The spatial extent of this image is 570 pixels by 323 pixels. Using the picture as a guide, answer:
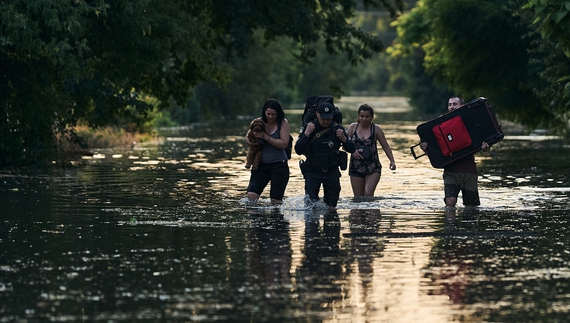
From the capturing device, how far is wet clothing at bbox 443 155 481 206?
1630 cm

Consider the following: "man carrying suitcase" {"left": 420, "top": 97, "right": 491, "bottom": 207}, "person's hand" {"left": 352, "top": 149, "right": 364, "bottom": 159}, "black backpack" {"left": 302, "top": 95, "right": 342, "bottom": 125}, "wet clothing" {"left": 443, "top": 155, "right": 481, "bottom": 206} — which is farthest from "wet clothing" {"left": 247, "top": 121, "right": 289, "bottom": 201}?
"wet clothing" {"left": 443, "top": 155, "right": 481, "bottom": 206}

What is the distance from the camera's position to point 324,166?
15703 millimetres

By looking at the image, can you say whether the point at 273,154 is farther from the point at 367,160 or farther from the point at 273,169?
the point at 367,160

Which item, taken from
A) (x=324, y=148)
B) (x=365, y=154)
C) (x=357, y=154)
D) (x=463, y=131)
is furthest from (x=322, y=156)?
(x=463, y=131)

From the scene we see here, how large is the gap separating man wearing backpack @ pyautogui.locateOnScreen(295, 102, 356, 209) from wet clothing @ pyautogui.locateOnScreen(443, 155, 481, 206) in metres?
1.38

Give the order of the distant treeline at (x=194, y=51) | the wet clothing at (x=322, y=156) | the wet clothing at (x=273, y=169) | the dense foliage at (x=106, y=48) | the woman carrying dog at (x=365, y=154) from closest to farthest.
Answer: the wet clothing at (x=322, y=156), the wet clothing at (x=273, y=169), the woman carrying dog at (x=365, y=154), the dense foliage at (x=106, y=48), the distant treeline at (x=194, y=51)

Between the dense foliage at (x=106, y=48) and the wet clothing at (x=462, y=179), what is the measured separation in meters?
7.66

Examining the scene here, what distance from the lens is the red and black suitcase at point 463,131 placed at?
53.1 ft

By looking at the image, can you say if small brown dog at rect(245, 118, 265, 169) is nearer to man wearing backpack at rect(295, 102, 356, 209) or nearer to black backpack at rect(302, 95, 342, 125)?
black backpack at rect(302, 95, 342, 125)

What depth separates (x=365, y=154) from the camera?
56.6 feet

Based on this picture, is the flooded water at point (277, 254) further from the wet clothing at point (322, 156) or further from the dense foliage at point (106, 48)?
the dense foliage at point (106, 48)

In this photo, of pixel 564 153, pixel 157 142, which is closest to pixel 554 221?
pixel 564 153

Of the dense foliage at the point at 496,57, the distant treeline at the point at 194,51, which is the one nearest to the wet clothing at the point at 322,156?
the distant treeline at the point at 194,51

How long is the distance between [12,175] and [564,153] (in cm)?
1511
